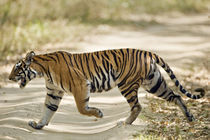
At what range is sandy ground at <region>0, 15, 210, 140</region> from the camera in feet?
22.7

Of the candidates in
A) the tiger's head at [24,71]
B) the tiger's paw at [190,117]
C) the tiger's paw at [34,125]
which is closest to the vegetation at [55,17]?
the tiger's paw at [34,125]

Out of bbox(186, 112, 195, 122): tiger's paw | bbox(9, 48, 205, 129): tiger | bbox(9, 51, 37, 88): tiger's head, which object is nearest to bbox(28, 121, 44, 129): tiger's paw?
bbox(9, 48, 205, 129): tiger

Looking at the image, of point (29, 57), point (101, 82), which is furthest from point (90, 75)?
point (29, 57)

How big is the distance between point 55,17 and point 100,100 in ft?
31.2

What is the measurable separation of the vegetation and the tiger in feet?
21.1

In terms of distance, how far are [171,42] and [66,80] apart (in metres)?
10.1

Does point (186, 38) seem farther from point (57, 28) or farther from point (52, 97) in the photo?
point (52, 97)

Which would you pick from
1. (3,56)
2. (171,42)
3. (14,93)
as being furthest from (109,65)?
(171,42)

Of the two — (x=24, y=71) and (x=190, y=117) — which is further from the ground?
(x=24, y=71)

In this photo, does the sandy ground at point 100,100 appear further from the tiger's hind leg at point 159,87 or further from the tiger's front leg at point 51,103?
the tiger's hind leg at point 159,87

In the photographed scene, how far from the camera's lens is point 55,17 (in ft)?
60.0

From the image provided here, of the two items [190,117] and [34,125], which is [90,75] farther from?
[190,117]

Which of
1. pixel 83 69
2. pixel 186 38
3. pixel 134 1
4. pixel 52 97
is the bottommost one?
pixel 52 97

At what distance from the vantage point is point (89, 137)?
22.2ft
